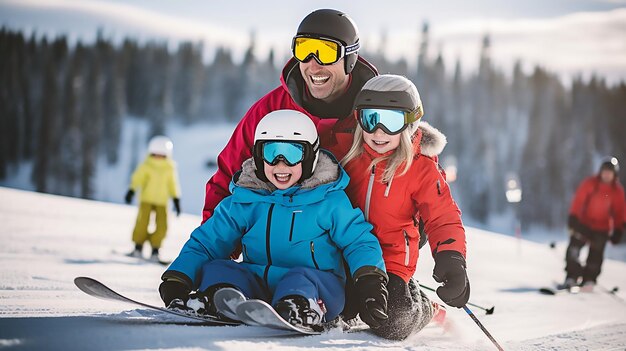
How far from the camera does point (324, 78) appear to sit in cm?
407

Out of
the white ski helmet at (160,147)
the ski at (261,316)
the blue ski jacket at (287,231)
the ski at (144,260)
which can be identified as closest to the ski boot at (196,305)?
the blue ski jacket at (287,231)

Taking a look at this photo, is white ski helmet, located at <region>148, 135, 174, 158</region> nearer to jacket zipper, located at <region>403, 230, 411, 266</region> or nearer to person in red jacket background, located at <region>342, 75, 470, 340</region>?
person in red jacket background, located at <region>342, 75, 470, 340</region>

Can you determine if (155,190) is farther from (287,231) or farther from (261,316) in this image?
(261,316)

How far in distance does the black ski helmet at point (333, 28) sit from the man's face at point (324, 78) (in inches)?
2.9

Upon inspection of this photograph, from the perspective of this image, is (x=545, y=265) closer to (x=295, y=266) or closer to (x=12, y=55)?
(x=295, y=266)

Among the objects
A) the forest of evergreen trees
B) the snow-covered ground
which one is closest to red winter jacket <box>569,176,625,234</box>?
the snow-covered ground

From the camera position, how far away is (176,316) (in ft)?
9.68

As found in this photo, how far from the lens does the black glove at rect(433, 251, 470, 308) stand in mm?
3189

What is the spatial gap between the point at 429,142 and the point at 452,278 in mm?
921

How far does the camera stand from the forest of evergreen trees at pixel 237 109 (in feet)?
185

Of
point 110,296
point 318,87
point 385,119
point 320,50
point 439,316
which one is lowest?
point 439,316

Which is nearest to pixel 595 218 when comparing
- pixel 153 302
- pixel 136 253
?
pixel 136 253

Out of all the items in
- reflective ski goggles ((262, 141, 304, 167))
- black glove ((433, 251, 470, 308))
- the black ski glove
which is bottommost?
the black ski glove

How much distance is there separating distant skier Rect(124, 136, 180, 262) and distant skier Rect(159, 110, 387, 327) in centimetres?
465
